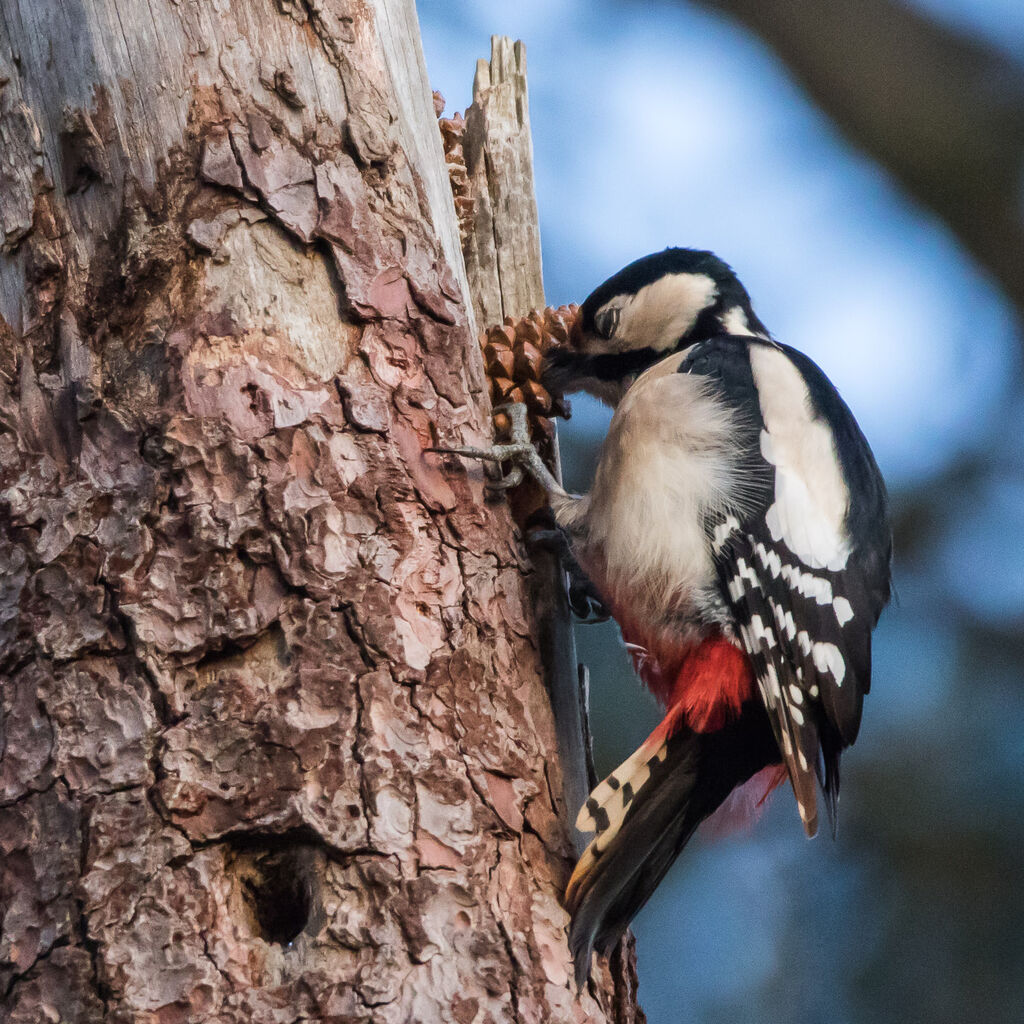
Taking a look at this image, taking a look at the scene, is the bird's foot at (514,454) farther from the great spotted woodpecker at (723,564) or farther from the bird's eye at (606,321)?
the bird's eye at (606,321)

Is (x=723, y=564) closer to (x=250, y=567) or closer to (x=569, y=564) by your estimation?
(x=569, y=564)

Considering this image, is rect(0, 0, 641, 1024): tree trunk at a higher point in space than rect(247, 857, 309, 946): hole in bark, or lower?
higher

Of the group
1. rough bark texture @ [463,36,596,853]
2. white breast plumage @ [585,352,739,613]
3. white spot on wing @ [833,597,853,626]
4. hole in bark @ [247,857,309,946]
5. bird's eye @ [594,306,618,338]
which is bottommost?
hole in bark @ [247,857,309,946]

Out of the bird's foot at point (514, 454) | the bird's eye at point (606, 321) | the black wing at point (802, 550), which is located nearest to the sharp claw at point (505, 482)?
the bird's foot at point (514, 454)

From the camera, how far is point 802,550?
6.80ft

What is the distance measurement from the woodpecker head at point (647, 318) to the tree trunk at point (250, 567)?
54 centimetres

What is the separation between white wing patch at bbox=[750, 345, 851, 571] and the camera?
209 cm

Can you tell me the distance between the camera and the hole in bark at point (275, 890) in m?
1.48

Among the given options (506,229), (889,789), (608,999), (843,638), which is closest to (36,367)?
(506,229)

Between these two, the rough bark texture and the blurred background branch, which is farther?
the blurred background branch

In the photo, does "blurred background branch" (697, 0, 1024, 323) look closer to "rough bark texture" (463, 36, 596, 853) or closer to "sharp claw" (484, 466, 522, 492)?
"rough bark texture" (463, 36, 596, 853)

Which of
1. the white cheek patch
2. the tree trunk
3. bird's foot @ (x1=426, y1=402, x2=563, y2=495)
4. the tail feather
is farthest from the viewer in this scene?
the white cheek patch

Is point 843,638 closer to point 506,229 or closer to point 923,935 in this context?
point 506,229

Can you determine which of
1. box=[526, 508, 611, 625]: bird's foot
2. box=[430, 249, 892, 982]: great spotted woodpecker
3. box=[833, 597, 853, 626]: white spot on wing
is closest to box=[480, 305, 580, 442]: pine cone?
box=[430, 249, 892, 982]: great spotted woodpecker
